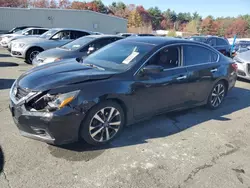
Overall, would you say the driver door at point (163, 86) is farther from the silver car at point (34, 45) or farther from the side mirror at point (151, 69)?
the silver car at point (34, 45)

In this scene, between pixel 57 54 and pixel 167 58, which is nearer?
pixel 167 58

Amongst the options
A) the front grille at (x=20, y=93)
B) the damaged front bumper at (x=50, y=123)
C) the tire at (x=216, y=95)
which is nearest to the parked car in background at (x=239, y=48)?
the tire at (x=216, y=95)

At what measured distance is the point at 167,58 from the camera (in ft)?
13.6

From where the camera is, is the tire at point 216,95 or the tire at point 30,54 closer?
the tire at point 216,95

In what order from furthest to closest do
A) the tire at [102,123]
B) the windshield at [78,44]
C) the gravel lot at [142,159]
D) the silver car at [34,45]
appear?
the silver car at [34,45] → the windshield at [78,44] → the tire at [102,123] → the gravel lot at [142,159]

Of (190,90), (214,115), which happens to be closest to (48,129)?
(190,90)

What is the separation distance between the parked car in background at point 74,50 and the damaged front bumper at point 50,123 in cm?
406

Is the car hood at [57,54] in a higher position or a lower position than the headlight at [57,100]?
higher

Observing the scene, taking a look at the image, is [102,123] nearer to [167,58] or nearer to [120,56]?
[120,56]

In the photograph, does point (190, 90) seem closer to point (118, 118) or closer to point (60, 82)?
point (118, 118)

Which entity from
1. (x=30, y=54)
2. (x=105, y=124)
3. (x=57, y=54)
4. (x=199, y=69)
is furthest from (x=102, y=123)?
(x=30, y=54)

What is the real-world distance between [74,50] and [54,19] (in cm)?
2752

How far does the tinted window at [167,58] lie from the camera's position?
394 cm

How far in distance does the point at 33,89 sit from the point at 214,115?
3733 mm
